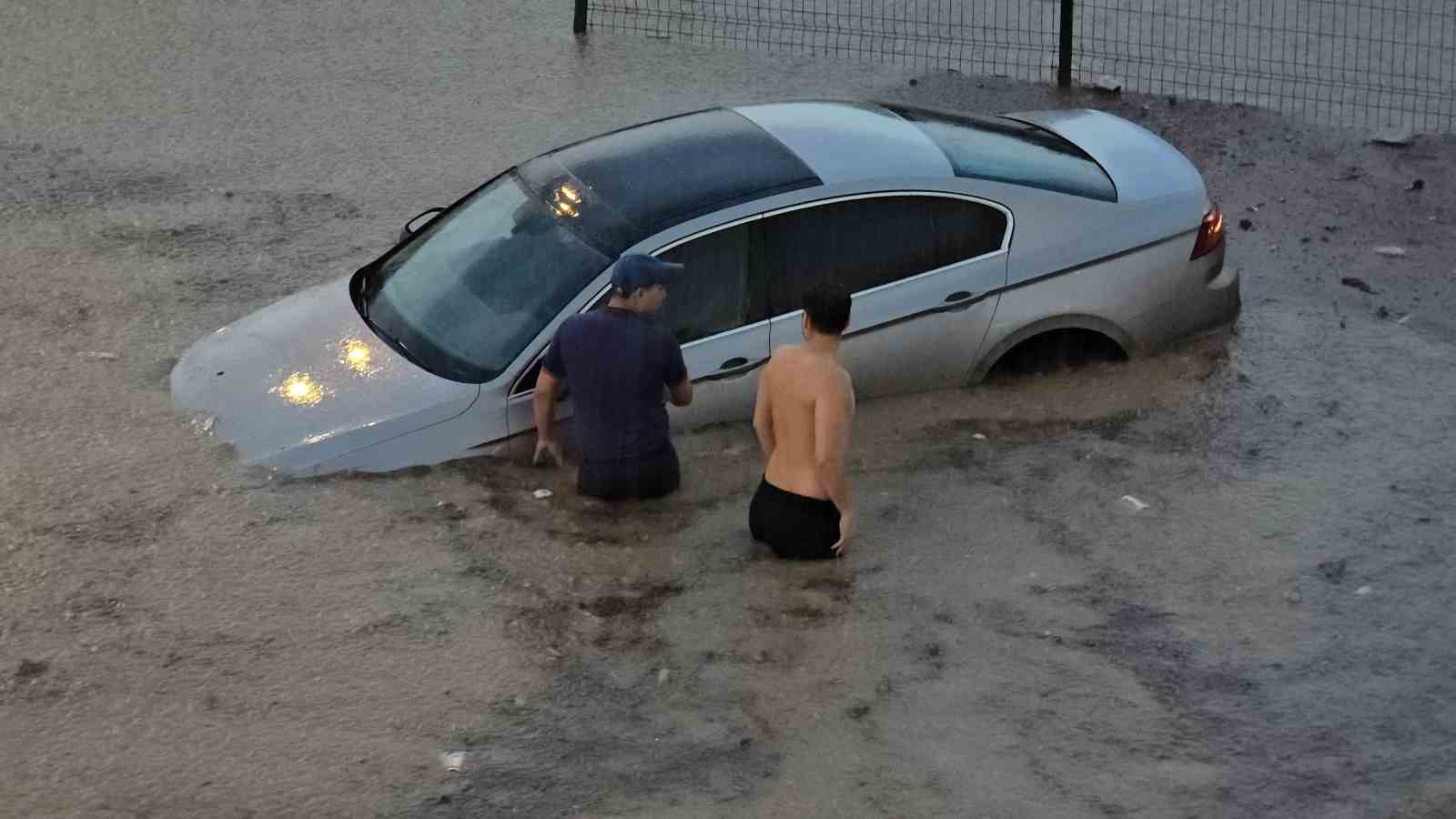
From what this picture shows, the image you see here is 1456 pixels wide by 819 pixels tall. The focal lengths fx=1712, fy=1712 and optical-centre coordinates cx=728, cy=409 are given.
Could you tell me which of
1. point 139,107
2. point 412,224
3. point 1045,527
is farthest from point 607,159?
point 139,107

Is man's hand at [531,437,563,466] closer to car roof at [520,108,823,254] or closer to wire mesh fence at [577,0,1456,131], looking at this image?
car roof at [520,108,823,254]

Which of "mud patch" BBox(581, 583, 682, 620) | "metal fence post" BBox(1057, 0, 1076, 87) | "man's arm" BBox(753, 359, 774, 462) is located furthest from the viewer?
"metal fence post" BBox(1057, 0, 1076, 87)

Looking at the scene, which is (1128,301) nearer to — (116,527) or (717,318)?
(717,318)

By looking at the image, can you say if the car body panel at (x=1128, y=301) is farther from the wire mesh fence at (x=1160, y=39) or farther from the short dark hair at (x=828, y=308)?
the wire mesh fence at (x=1160, y=39)

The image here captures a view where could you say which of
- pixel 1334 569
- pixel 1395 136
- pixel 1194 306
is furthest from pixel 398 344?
pixel 1395 136

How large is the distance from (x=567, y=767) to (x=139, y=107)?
833cm

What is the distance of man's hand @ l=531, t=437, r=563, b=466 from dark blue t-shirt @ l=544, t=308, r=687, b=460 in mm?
202

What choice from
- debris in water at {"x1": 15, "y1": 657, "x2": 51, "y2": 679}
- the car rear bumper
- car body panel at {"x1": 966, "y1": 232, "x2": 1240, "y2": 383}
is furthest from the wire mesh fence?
debris in water at {"x1": 15, "y1": 657, "x2": 51, "y2": 679}

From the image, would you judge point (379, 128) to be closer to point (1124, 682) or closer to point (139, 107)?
point (139, 107)

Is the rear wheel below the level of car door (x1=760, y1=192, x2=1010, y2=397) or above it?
below

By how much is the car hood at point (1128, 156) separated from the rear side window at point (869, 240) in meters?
0.83

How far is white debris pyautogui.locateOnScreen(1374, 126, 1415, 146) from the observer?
11.8 metres

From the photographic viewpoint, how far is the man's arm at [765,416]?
22.0 feet

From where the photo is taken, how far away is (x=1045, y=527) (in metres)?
7.28
